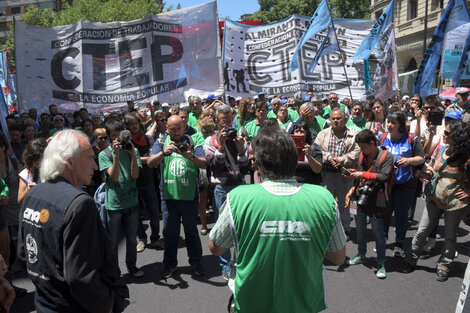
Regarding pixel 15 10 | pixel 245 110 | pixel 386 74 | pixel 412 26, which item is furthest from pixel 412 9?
pixel 15 10

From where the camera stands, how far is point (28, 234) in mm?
2053

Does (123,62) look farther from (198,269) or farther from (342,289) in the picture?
(342,289)

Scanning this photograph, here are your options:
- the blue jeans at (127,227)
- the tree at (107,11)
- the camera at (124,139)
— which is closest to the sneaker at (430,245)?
the blue jeans at (127,227)

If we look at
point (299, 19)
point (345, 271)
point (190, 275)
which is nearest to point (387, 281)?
point (345, 271)

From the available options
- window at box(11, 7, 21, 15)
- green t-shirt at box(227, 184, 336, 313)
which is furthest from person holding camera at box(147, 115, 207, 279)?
window at box(11, 7, 21, 15)

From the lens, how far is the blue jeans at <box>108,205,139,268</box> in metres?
4.44

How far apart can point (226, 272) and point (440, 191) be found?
8.58ft

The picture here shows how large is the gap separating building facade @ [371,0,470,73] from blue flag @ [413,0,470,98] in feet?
85.5

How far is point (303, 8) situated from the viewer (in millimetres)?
40594

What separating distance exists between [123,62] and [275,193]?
8.14 metres

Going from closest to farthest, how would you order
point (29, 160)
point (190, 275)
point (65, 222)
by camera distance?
point (65, 222) → point (29, 160) → point (190, 275)

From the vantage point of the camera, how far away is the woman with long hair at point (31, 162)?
13.3ft

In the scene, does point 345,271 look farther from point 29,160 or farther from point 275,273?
point 29,160

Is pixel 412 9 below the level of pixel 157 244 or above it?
above
